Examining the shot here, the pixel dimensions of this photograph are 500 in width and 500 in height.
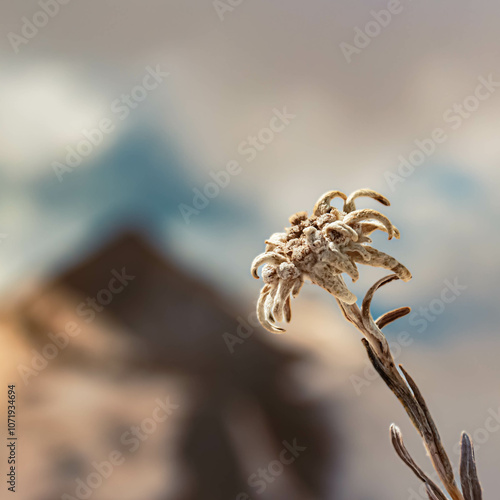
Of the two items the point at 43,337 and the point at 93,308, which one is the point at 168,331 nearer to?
the point at 93,308

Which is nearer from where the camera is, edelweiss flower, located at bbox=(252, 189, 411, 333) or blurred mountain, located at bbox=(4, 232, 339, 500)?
edelweiss flower, located at bbox=(252, 189, 411, 333)

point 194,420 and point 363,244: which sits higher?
point 363,244

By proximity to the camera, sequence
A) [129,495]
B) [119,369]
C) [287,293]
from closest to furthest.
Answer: [287,293]
[129,495]
[119,369]

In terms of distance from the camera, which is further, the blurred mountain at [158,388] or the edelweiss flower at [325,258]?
the blurred mountain at [158,388]

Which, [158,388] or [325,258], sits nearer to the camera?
[325,258]

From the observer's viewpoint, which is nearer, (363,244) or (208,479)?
(363,244)

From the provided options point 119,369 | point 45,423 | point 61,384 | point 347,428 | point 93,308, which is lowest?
point 45,423

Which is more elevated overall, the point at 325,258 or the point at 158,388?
the point at 325,258

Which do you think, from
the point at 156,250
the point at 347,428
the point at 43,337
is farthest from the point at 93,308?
the point at 347,428
